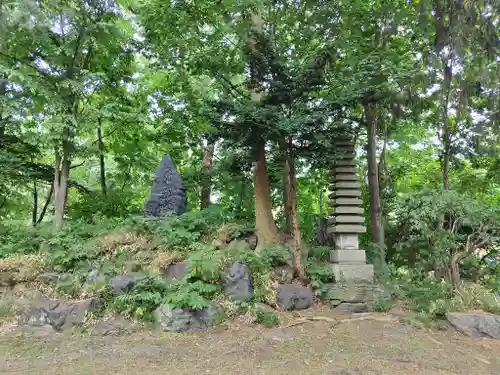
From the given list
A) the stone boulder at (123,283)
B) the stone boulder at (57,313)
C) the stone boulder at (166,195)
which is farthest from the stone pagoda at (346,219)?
the stone boulder at (57,313)

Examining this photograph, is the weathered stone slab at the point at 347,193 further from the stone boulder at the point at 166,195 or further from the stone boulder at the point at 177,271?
the stone boulder at the point at 166,195

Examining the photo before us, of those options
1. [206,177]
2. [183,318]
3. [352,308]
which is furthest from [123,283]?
[206,177]

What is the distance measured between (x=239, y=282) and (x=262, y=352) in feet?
4.96

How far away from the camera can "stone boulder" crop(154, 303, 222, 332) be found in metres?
5.06

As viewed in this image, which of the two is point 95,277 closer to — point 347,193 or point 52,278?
point 52,278

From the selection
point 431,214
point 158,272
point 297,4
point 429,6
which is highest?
point 297,4

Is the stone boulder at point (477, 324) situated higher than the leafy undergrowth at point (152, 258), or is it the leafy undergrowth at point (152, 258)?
the leafy undergrowth at point (152, 258)

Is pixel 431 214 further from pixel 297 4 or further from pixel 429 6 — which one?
pixel 297 4

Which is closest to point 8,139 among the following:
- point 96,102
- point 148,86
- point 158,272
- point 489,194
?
point 96,102

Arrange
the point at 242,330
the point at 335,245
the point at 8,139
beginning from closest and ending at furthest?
the point at 242,330 → the point at 335,245 → the point at 8,139

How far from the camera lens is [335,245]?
23.6 ft

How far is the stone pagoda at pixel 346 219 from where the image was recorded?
664cm

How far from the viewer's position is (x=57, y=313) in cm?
521

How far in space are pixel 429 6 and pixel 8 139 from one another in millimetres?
9262
